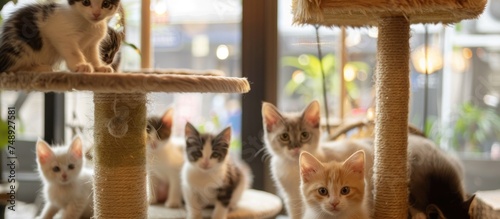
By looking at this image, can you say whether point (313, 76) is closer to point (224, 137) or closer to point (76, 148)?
point (224, 137)

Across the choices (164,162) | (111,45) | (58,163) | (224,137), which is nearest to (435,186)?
(224,137)

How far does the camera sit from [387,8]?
52.2 inches

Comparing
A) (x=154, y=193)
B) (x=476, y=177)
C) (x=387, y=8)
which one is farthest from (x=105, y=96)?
(x=476, y=177)

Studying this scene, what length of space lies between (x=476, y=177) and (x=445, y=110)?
430 millimetres

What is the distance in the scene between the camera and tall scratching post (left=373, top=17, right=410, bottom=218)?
1476 mm

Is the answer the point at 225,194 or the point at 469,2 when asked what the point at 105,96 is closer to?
the point at 225,194

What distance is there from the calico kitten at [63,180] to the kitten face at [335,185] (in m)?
0.75

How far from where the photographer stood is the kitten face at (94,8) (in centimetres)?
124

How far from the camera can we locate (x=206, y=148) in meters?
1.69

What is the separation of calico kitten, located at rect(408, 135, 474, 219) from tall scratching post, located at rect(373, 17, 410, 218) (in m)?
0.12

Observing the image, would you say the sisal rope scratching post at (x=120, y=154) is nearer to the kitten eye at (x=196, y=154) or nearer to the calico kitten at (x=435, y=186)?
the kitten eye at (x=196, y=154)

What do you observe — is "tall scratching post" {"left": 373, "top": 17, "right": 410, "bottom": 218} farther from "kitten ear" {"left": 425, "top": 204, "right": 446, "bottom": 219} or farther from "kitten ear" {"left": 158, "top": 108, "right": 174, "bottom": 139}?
"kitten ear" {"left": 158, "top": 108, "right": 174, "bottom": 139}

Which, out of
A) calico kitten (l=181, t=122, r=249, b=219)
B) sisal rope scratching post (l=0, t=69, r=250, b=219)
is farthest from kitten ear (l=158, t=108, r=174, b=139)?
sisal rope scratching post (l=0, t=69, r=250, b=219)

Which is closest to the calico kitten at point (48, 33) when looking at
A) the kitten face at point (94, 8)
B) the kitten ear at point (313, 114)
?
the kitten face at point (94, 8)
